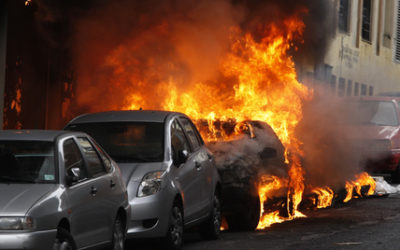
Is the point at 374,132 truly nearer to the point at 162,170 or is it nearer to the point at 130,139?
the point at 130,139

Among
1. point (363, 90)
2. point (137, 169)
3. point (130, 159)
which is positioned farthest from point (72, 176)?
point (363, 90)

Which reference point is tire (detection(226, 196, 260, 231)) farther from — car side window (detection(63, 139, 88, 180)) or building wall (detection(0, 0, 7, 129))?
building wall (detection(0, 0, 7, 129))

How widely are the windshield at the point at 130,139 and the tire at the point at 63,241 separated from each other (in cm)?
305

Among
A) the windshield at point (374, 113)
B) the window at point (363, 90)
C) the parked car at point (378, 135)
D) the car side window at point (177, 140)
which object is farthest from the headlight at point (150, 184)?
the window at point (363, 90)

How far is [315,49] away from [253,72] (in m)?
7.15

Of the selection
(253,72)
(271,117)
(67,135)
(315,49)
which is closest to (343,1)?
(315,49)

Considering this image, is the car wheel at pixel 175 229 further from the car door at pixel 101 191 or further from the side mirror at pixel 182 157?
the car door at pixel 101 191

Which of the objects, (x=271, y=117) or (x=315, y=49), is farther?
(x=315, y=49)

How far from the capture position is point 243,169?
13016 millimetres

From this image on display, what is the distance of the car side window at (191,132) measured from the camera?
1225 cm

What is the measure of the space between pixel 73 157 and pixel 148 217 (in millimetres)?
1714

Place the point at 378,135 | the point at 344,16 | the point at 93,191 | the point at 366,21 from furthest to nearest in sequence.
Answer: the point at 366,21 → the point at 344,16 → the point at 378,135 → the point at 93,191

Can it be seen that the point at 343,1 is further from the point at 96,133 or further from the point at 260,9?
the point at 96,133

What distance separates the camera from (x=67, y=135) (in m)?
9.17
